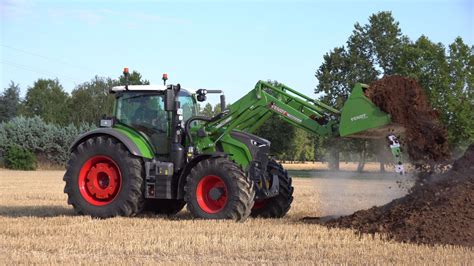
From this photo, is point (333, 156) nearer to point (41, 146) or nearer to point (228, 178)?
point (228, 178)

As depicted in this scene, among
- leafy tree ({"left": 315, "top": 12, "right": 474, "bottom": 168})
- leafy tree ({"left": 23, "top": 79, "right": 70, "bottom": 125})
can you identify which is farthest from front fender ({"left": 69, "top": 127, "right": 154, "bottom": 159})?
leafy tree ({"left": 23, "top": 79, "right": 70, "bottom": 125})

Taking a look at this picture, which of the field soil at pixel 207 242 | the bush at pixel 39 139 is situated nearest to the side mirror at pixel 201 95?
the field soil at pixel 207 242

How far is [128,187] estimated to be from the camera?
10.5 m

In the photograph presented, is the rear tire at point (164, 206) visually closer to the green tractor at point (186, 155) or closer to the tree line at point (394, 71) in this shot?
the green tractor at point (186, 155)

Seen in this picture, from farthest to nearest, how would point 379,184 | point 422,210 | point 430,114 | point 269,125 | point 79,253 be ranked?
point 269,125 < point 379,184 < point 430,114 < point 422,210 < point 79,253

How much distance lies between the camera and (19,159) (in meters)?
39.8

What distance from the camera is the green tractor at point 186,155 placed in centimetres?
1012

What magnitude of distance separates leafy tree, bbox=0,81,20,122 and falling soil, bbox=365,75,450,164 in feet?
211

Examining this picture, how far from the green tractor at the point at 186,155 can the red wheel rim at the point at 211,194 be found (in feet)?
0.06

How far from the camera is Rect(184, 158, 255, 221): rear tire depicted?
9.85 metres

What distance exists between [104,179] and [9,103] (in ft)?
206

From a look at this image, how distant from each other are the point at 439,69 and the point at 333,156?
1171 inches

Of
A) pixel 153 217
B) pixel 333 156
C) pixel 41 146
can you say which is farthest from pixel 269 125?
pixel 153 217

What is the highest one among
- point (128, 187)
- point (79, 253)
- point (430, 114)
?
point (430, 114)
